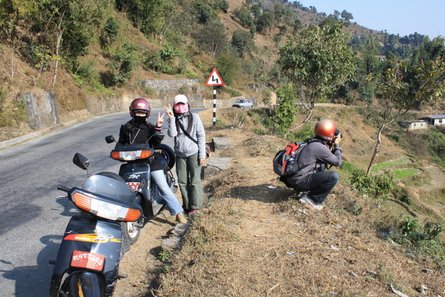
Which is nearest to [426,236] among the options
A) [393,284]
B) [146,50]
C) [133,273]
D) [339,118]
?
[393,284]

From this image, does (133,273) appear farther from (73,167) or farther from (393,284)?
(73,167)

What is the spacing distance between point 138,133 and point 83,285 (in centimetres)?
243

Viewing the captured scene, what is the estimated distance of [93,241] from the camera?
3043 mm

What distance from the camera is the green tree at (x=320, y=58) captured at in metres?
17.9

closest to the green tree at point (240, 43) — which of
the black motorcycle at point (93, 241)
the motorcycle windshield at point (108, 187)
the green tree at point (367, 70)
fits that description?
the green tree at point (367, 70)

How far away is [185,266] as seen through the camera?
12.8ft

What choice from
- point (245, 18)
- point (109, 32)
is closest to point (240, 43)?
point (245, 18)

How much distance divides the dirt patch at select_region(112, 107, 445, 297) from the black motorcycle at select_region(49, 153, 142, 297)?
687mm

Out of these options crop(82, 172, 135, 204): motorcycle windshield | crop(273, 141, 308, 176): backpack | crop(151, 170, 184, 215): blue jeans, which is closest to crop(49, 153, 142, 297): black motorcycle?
crop(82, 172, 135, 204): motorcycle windshield

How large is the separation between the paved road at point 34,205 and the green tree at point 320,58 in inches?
369

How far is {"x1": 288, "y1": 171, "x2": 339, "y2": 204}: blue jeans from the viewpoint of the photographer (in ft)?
17.2

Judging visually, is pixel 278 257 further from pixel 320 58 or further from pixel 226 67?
pixel 226 67

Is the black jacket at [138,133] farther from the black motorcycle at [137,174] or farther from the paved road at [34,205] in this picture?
the paved road at [34,205]

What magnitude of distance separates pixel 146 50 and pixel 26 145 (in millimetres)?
25664
